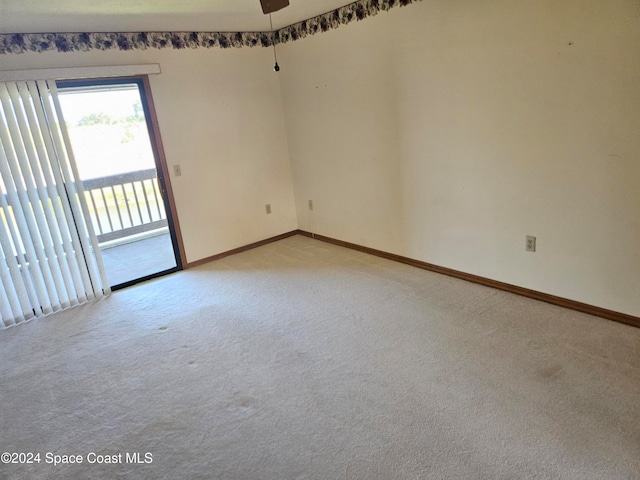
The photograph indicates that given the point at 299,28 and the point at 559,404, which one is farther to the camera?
the point at 299,28

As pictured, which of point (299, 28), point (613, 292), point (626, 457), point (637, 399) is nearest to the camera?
point (626, 457)

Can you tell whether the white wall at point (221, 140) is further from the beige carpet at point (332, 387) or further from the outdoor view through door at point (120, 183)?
the beige carpet at point (332, 387)

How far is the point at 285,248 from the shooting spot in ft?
15.5

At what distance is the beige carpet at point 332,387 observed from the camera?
5.85 feet

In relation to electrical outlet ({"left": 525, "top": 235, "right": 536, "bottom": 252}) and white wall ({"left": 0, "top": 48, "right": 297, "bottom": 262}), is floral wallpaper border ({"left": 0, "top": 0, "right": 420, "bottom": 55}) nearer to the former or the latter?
white wall ({"left": 0, "top": 48, "right": 297, "bottom": 262})

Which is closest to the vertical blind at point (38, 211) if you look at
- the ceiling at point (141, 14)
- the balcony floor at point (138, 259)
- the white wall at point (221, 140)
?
the ceiling at point (141, 14)

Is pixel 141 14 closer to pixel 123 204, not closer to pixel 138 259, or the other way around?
pixel 138 259

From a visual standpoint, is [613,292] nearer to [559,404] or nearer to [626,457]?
[559,404]

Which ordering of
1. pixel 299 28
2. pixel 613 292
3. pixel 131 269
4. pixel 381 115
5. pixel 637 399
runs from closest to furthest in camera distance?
pixel 637 399 → pixel 613 292 → pixel 381 115 → pixel 299 28 → pixel 131 269

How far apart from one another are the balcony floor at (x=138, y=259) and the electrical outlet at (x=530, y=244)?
11.2ft

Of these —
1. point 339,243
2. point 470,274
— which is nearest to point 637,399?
point 470,274

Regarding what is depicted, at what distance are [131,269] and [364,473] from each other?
3672mm

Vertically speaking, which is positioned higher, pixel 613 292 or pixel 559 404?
pixel 613 292

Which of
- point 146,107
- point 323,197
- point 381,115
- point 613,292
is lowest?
point 613,292
